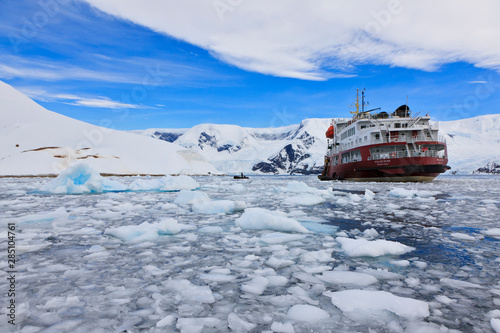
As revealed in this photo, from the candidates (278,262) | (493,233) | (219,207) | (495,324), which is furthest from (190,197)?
(495,324)

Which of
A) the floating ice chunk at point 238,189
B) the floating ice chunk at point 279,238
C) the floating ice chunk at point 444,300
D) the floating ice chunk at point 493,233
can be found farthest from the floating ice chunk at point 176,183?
the floating ice chunk at point 444,300

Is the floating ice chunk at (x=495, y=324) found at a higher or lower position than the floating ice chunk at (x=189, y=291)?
higher

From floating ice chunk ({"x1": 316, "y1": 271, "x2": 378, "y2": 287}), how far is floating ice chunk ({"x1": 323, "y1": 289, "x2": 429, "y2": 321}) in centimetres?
31

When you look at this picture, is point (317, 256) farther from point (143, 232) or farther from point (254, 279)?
point (143, 232)

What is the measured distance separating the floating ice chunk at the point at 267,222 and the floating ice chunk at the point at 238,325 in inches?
134

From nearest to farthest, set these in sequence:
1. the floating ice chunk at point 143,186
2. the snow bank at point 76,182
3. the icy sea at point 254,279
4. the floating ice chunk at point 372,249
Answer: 1. the icy sea at point 254,279
2. the floating ice chunk at point 372,249
3. the snow bank at point 76,182
4. the floating ice chunk at point 143,186

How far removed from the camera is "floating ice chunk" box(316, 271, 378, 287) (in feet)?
9.32

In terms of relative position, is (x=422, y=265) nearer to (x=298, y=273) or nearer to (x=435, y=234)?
(x=298, y=273)

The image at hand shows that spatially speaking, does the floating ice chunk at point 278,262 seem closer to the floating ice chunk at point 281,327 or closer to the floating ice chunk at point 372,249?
the floating ice chunk at point 372,249

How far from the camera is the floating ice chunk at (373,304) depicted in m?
2.19

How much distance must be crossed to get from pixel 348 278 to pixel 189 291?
1689 mm

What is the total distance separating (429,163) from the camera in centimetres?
2470

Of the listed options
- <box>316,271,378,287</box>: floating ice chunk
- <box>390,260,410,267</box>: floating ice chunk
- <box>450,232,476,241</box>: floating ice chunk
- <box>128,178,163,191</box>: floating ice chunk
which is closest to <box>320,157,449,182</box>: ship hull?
<box>128,178,163,191</box>: floating ice chunk

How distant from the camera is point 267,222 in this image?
565 cm
